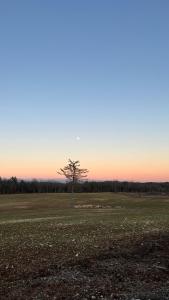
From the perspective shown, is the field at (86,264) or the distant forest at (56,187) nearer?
the field at (86,264)

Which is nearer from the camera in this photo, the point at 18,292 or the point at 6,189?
the point at 18,292

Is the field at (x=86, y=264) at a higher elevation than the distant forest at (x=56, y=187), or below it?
below

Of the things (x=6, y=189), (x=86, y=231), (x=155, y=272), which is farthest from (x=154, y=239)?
(x=6, y=189)

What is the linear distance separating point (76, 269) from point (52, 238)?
581 cm

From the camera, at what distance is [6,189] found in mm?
172250

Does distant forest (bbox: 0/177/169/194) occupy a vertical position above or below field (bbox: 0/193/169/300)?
above

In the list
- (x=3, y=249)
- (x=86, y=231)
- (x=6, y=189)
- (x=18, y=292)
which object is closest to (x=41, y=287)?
(x=18, y=292)

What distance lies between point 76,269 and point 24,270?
166 centimetres

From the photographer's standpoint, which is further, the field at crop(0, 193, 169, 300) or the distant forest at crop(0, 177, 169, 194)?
the distant forest at crop(0, 177, 169, 194)

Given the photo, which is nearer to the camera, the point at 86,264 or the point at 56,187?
the point at 86,264

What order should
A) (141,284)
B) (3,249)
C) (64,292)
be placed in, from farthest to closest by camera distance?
(3,249)
(141,284)
(64,292)

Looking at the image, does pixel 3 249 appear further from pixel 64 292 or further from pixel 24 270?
pixel 64 292

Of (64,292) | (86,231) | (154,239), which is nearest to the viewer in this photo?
(64,292)

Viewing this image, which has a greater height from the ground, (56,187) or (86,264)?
(56,187)
